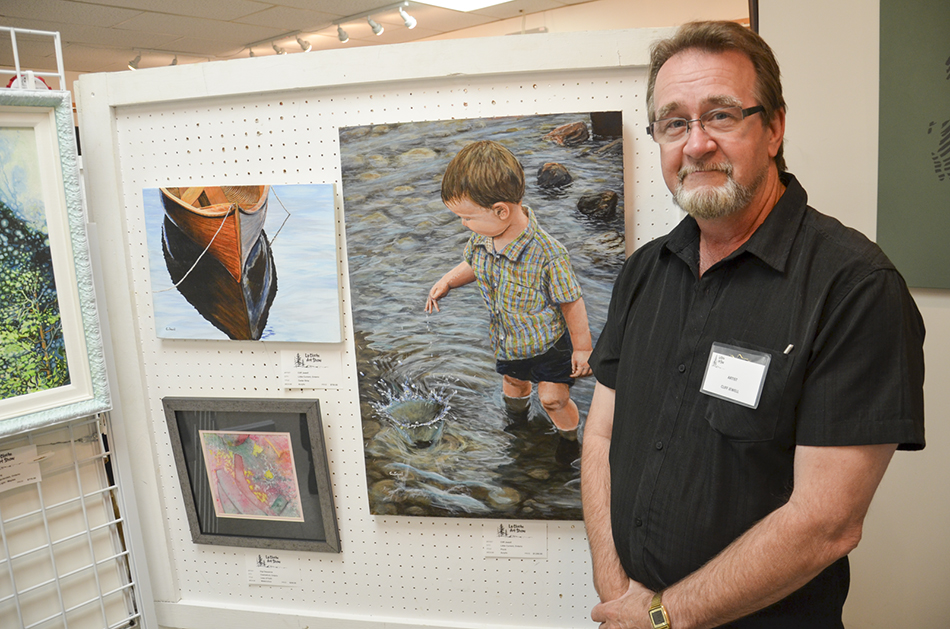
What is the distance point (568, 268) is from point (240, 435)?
93 centimetres

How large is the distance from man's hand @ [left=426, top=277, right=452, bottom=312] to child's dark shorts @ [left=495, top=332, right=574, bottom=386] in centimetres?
21

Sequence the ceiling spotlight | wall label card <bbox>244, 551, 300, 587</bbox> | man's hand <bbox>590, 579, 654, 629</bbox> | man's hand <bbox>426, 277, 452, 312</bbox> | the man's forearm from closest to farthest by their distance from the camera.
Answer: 1. man's hand <bbox>590, 579, 654, 629</bbox>
2. the man's forearm
3. man's hand <bbox>426, 277, 452, 312</bbox>
4. wall label card <bbox>244, 551, 300, 587</bbox>
5. the ceiling spotlight

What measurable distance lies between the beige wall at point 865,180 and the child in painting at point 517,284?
0.73 m

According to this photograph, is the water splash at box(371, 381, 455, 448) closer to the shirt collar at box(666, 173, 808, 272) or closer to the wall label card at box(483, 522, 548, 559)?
the wall label card at box(483, 522, 548, 559)

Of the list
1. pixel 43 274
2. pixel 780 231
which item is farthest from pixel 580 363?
pixel 43 274

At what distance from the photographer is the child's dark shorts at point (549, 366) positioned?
1.43 m

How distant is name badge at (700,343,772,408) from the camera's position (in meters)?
0.99

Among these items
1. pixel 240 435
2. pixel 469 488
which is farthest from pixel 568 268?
pixel 240 435

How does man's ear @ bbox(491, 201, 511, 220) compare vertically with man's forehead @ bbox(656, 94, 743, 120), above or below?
below

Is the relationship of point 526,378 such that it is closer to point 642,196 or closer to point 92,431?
point 642,196

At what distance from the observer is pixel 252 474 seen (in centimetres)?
162

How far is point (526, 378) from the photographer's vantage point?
1.45 metres

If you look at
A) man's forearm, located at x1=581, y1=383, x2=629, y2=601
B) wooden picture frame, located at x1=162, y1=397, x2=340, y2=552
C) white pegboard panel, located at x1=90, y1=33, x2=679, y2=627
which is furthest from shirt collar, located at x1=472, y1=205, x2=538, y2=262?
wooden picture frame, located at x1=162, y1=397, x2=340, y2=552

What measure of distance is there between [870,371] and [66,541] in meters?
1.73
